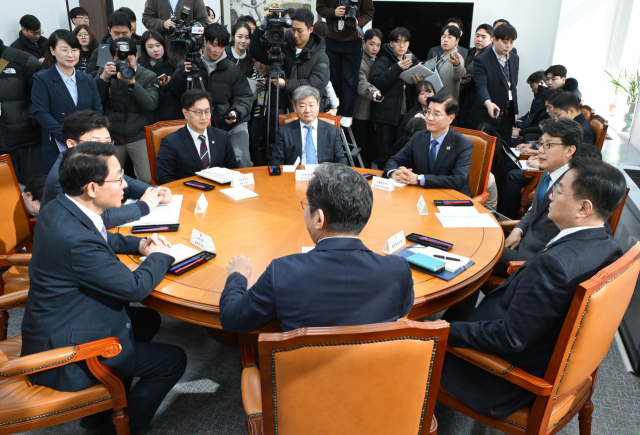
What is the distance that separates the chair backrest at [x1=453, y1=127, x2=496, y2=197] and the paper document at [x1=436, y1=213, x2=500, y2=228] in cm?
93

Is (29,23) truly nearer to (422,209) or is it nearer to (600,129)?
(422,209)

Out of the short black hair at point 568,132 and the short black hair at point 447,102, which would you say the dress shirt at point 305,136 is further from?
the short black hair at point 568,132

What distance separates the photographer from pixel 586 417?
1.82 m

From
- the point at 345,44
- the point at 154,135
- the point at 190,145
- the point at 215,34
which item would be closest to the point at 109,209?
the point at 190,145

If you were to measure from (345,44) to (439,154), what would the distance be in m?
2.20

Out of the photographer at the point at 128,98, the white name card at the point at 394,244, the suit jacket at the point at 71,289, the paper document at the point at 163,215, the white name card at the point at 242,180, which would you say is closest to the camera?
the suit jacket at the point at 71,289

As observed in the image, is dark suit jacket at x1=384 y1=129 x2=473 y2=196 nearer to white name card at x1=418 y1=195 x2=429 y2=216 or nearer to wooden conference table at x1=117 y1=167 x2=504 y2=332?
wooden conference table at x1=117 y1=167 x2=504 y2=332

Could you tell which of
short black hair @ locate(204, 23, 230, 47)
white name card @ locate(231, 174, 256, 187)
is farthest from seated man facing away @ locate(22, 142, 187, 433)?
short black hair @ locate(204, 23, 230, 47)

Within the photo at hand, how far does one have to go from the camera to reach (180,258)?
195 cm

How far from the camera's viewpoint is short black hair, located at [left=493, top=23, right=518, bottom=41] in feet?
15.3

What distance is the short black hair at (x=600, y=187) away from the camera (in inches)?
66.0

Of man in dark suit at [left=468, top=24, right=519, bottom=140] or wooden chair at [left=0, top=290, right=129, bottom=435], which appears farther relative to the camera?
man in dark suit at [left=468, top=24, right=519, bottom=140]

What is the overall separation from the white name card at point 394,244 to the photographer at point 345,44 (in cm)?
284

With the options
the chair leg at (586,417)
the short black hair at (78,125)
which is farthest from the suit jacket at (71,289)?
the chair leg at (586,417)
